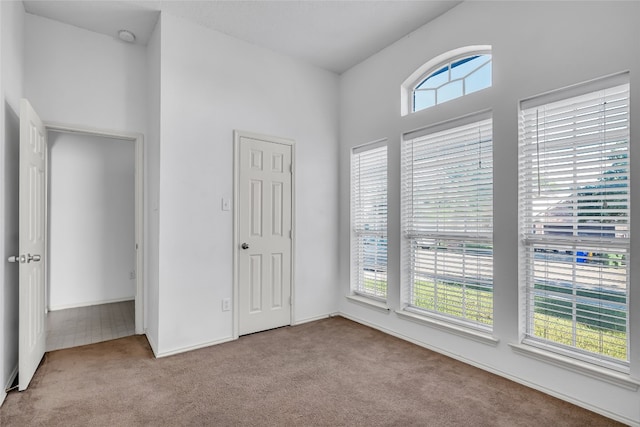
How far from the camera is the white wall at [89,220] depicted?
4.41 metres

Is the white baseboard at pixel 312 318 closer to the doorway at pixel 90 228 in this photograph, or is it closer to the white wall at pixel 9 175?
the doorway at pixel 90 228

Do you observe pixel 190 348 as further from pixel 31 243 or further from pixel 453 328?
pixel 453 328

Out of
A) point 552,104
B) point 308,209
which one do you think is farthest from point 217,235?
point 552,104

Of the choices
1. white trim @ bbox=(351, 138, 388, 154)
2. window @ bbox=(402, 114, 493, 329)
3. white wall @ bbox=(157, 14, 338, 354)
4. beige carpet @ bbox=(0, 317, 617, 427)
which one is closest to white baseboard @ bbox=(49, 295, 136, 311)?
beige carpet @ bbox=(0, 317, 617, 427)

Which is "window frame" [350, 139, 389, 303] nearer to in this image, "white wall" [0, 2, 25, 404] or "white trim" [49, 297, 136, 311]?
"white wall" [0, 2, 25, 404]

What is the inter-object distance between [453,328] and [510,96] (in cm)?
183

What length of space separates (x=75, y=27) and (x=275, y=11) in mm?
1847

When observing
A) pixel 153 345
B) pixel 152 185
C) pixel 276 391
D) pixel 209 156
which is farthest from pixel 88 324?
pixel 276 391

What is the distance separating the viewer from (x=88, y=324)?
3725 mm

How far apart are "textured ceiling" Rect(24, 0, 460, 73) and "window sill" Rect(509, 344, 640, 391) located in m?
2.70

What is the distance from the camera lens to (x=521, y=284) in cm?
244

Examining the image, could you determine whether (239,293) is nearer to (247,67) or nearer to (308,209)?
(308,209)

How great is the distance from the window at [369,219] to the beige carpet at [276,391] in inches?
31.7

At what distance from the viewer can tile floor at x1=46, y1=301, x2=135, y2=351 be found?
3250mm
